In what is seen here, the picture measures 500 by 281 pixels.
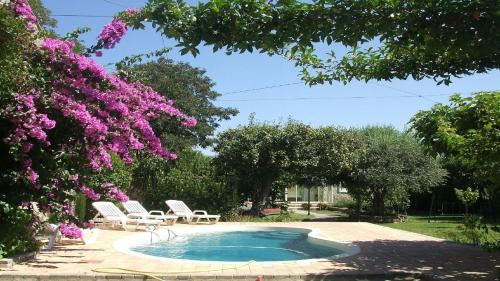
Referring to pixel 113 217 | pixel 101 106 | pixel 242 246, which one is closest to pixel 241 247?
pixel 242 246

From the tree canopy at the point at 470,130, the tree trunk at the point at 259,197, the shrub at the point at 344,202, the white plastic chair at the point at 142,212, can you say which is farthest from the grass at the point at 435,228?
the shrub at the point at 344,202

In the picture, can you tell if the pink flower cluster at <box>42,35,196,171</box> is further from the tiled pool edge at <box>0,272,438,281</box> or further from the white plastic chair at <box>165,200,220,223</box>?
the white plastic chair at <box>165,200,220,223</box>

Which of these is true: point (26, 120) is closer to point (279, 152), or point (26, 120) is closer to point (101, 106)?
point (101, 106)

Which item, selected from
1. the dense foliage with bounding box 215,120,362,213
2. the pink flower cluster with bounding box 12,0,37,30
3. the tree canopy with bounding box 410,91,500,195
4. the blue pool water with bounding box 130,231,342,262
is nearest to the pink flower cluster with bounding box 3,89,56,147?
the pink flower cluster with bounding box 12,0,37,30

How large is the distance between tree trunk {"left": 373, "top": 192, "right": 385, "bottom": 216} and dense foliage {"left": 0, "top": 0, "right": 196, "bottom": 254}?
61.8ft

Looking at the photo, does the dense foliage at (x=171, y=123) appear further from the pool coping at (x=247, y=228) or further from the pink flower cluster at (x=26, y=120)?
the pink flower cluster at (x=26, y=120)

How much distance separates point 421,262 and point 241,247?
6.63 meters

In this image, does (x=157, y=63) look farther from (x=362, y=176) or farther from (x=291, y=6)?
(x=291, y=6)

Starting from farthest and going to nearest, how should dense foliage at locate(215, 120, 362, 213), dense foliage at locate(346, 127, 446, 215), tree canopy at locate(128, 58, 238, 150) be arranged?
1. tree canopy at locate(128, 58, 238, 150)
2. dense foliage at locate(346, 127, 446, 215)
3. dense foliage at locate(215, 120, 362, 213)

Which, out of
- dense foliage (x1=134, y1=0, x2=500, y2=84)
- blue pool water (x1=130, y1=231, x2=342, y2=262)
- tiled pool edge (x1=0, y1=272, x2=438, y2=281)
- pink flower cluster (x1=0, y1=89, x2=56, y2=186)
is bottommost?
blue pool water (x1=130, y1=231, x2=342, y2=262)

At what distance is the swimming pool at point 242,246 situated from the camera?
13227mm

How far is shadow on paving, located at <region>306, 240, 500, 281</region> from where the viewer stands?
348 inches

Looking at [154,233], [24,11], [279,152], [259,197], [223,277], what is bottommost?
[223,277]

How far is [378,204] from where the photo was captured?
2636cm
